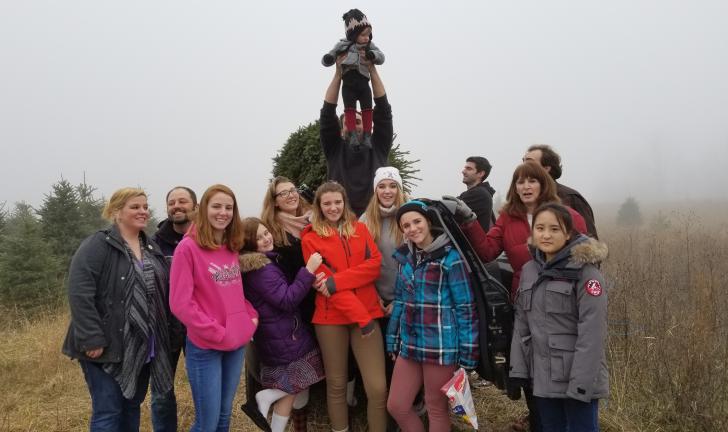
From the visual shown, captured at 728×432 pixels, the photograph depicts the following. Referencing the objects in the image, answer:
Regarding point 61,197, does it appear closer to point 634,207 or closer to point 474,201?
point 474,201

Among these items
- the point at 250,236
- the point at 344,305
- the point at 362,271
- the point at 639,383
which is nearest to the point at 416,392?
the point at 344,305

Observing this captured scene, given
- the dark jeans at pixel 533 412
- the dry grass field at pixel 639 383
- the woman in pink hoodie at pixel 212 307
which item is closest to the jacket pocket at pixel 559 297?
the dark jeans at pixel 533 412

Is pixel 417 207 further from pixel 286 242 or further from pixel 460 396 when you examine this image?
pixel 460 396

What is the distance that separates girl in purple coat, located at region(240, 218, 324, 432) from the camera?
9.66 ft

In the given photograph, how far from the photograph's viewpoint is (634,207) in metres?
24.2

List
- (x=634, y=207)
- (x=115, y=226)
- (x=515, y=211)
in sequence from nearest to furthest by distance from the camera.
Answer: (x=115, y=226), (x=515, y=211), (x=634, y=207)

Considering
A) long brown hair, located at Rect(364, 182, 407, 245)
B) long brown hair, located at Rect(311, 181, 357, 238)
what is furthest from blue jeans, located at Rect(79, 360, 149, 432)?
long brown hair, located at Rect(364, 182, 407, 245)

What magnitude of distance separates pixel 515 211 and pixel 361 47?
180 centimetres

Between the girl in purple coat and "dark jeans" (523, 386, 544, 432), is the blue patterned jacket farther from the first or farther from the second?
the girl in purple coat

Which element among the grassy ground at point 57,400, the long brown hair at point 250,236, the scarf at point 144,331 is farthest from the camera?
the grassy ground at point 57,400

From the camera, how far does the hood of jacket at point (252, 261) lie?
9.58 ft

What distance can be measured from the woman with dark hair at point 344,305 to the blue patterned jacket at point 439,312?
0.26 meters

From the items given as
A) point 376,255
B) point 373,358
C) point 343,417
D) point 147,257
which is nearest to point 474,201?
point 376,255

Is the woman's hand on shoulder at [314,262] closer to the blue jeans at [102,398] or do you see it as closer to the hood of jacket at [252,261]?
the hood of jacket at [252,261]
